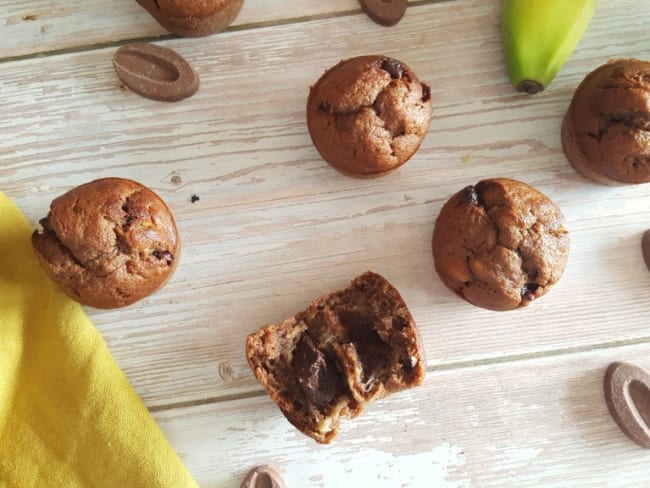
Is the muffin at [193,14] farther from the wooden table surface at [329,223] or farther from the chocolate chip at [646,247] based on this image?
the chocolate chip at [646,247]

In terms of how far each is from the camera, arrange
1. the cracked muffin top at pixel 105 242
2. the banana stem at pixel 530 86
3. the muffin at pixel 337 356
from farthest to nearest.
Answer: the banana stem at pixel 530 86 < the muffin at pixel 337 356 < the cracked muffin top at pixel 105 242

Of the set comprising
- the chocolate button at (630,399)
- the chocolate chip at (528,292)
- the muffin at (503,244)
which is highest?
the muffin at (503,244)

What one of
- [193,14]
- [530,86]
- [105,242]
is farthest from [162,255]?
[530,86]

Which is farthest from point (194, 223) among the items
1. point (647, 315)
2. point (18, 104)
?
point (647, 315)

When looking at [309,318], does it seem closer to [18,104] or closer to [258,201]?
[258,201]

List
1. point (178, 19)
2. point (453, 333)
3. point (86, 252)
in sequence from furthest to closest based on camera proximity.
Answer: point (453, 333), point (178, 19), point (86, 252)

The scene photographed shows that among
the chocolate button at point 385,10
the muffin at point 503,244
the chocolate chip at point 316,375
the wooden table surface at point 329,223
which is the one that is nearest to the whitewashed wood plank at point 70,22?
the wooden table surface at point 329,223

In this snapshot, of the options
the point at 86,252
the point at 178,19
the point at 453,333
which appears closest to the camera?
the point at 86,252

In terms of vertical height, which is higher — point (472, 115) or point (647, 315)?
point (472, 115)
